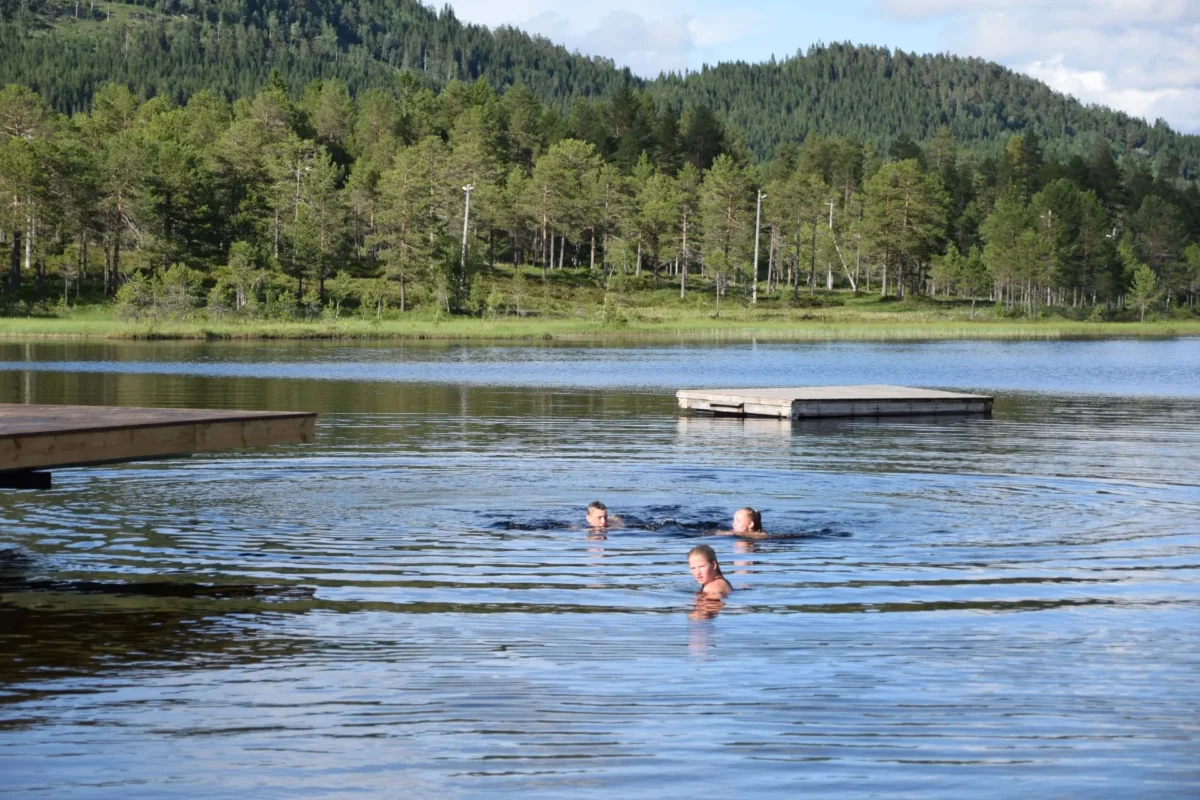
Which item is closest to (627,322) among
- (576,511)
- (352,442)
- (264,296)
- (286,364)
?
(264,296)

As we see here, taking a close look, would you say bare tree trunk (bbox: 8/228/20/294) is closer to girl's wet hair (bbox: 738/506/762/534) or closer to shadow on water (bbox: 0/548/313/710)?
shadow on water (bbox: 0/548/313/710)

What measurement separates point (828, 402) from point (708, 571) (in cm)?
2308

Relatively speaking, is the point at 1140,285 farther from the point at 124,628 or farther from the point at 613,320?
the point at 124,628

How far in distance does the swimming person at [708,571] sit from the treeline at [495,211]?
84662 millimetres

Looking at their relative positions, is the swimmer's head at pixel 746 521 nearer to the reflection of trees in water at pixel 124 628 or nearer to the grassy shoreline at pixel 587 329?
the reflection of trees in water at pixel 124 628

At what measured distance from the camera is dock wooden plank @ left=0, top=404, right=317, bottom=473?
14.5 m

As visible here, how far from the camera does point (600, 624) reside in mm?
12203

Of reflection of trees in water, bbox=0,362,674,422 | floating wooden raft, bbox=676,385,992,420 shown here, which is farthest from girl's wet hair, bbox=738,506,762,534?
floating wooden raft, bbox=676,385,992,420

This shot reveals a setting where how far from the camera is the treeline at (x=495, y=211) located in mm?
108625

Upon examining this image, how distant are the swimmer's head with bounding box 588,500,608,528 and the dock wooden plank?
3.63 meters

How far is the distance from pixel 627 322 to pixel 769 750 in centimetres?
9465

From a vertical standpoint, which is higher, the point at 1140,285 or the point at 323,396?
the point at 1140,285

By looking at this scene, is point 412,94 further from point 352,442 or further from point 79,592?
point 79,592

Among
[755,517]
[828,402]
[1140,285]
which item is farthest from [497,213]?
[755,517]
